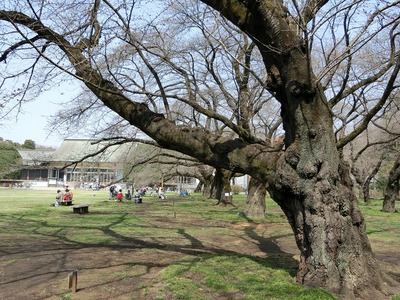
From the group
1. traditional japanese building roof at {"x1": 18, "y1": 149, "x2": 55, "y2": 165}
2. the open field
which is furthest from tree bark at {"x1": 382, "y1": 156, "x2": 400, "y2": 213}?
traditional japanese building roof at {"x1": 18, "y1": 149, "x2": 55, "y2": 165}

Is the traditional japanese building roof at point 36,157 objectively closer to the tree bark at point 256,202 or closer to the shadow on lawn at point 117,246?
the shadow on lawn at point 117,246

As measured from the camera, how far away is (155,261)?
7.58 m

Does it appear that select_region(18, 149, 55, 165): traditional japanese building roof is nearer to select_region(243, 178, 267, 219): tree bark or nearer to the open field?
the open field

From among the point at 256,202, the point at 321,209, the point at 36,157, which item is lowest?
the point at 256,202

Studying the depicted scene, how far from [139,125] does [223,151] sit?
5.48 ft

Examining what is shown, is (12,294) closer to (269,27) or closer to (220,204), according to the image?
(269,27)

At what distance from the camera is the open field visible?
18.0 ft

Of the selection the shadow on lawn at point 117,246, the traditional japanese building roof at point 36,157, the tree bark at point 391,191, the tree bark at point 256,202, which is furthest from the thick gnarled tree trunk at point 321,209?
the tree bark at point 391,191

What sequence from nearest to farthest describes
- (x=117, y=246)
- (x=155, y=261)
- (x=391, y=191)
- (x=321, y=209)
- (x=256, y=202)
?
(x=321, y=209)
(x=155, y=261)
(x=117, y=246)
(x=256, y=202)
(x=391, y=191)

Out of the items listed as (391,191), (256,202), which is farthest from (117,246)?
(391,191)

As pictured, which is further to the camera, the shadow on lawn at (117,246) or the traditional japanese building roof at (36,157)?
the traditional japanese building roof at (36,157)

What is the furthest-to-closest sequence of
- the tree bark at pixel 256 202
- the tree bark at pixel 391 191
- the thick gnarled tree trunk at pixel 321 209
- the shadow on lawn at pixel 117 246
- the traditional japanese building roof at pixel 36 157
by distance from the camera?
the tree bark at pixel 391 191, the tree bark at pixel 256 202, the traditional japanese building roof at pixel 36 157, the shadow on lawn at pixel 117 246, the thick gnarled tree trunk at pixel 321 209

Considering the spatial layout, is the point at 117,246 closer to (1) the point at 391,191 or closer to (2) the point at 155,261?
(2) the point at 155,261

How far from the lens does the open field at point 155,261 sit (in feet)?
18.0
